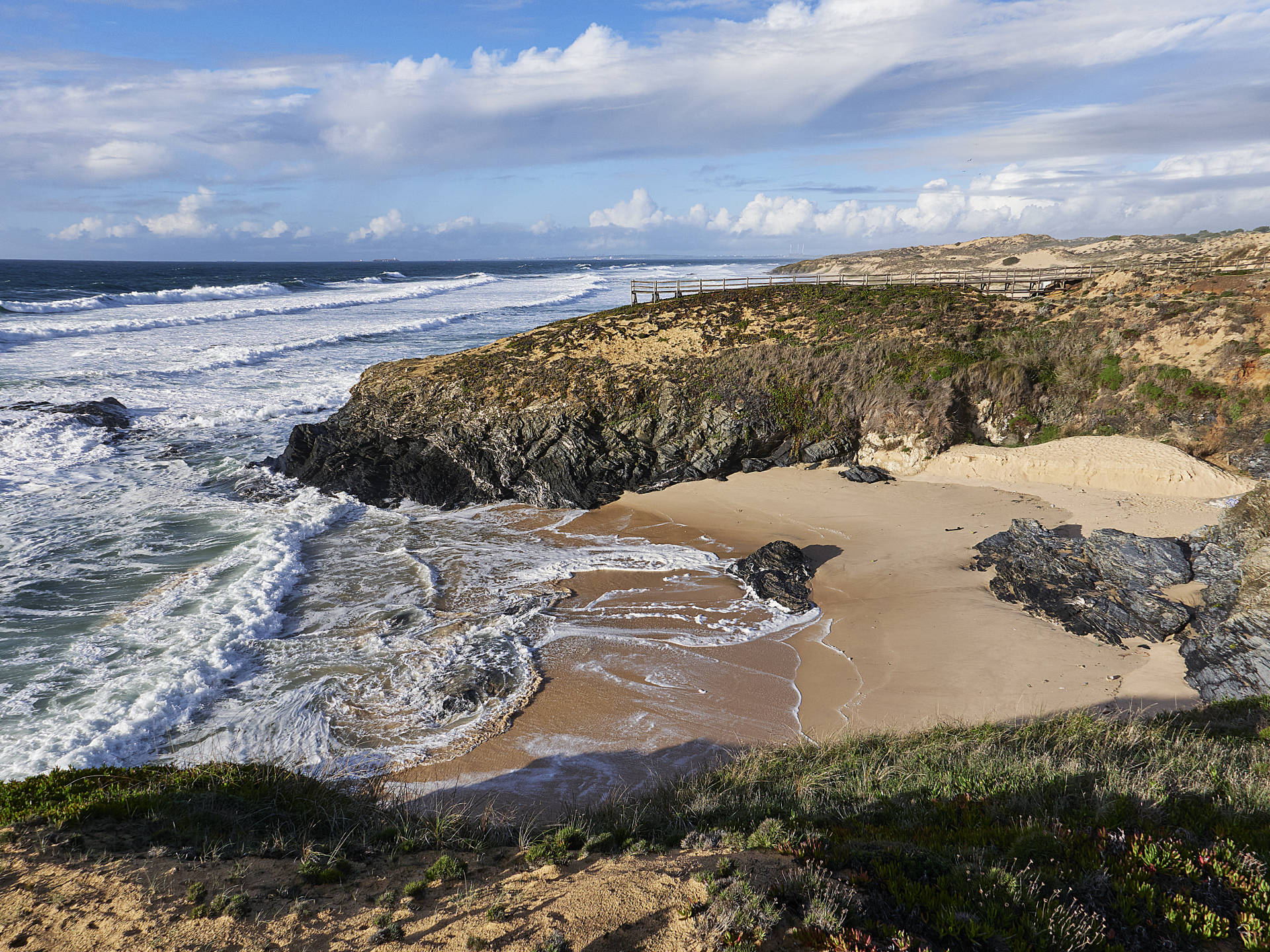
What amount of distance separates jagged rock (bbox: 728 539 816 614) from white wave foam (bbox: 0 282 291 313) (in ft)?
227

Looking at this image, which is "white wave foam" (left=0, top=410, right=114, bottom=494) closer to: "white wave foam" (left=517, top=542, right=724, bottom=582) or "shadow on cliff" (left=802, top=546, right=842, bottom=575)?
"white wave foam" (left=517, top=542, right=724, bottom=582)

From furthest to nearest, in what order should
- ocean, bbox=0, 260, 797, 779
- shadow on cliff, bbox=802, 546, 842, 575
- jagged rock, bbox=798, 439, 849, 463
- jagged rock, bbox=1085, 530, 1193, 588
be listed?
jagged rock, bbox=798, 439, 849, 463 < shadow on cliff, bbox=802, 546, 842, 575 < jagged rock, bbox=1085, 530, 1193, 588 < ocean, bbox=0, 260, 797, 779

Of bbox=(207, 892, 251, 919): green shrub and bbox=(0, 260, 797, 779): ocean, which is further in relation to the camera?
bbox=(0, 260, 797, 779): ocean

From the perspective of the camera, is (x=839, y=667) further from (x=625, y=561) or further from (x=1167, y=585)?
(x=1167, y=585)

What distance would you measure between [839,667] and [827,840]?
7110 millimetres

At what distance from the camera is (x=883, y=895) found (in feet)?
16.8

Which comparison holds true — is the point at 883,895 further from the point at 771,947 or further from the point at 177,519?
the point at 177,519

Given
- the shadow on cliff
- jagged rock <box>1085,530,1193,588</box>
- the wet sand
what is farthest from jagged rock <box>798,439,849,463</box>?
jagged rock <box>1085,530,1193,588</box>

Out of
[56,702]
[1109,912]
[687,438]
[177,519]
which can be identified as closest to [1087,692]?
[1109,912]

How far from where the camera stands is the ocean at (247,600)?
10758 millimetres

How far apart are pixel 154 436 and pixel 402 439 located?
11.8 metres

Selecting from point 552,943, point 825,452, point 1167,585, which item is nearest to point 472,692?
point 552,943

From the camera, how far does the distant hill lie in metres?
75.6

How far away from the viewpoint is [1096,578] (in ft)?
46.8
